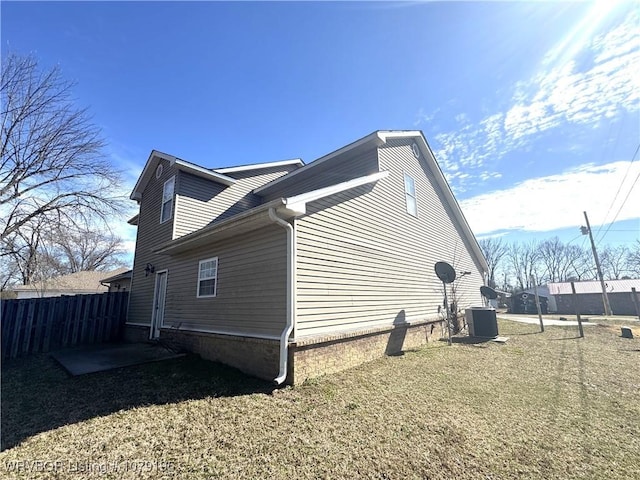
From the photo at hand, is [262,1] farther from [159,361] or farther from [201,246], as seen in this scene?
[159,361]

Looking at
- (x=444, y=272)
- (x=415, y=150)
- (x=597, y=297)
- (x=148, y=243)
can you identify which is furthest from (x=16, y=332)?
(x=597, y=297)

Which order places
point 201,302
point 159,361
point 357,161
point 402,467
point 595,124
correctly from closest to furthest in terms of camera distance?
point 402,467 → point 159,361 → point 201,302 → point 357,161 → point 595,124

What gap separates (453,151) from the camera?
45.4 ft

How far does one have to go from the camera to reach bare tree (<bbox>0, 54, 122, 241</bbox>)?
13039 millimetres

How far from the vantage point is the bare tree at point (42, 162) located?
13.1 m

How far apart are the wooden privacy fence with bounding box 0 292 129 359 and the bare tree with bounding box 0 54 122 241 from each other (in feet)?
20.7

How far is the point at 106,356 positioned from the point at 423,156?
1322 cm

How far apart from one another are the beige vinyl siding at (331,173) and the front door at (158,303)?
5.42m

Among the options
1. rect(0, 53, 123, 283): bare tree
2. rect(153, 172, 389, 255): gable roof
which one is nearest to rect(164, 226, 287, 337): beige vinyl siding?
rect(153, 172, 389, 255): gable roof

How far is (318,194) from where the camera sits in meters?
6.53

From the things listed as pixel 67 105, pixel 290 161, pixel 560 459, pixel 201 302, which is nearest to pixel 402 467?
pixel 560 459

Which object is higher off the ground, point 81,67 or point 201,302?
point 81,67

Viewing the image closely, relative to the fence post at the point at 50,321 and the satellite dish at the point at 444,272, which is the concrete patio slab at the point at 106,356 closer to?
the fence post at the point at 50,321

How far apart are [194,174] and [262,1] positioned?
5907 mm
